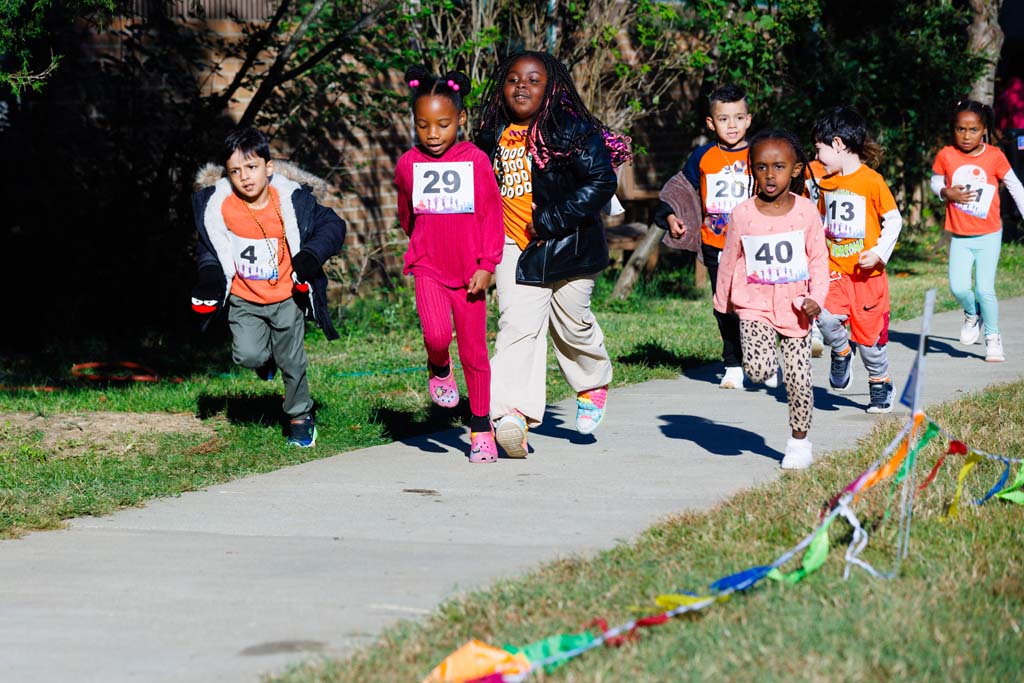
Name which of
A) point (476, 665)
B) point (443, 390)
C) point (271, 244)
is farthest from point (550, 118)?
point (476, 665)

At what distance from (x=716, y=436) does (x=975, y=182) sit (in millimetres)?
3692

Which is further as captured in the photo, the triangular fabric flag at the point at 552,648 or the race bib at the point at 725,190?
the race bib at the point at 725,190

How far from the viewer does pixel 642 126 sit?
17.4 metres

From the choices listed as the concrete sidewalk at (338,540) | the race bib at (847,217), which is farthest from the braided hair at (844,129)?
the concrete sidewalk at (338,540)

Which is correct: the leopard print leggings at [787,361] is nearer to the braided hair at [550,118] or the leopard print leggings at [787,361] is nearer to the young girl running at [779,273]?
the young girl running at [779,273]

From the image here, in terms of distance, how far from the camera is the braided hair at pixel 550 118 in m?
6.63

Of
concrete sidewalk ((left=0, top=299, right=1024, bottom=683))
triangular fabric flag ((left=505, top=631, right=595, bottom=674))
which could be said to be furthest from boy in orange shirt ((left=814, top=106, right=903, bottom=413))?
triangular fabric flag ((left=505, top=631, right=595, bottom=674))

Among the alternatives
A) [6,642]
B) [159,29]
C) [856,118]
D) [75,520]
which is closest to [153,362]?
[159,29]

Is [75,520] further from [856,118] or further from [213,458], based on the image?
[856,118]

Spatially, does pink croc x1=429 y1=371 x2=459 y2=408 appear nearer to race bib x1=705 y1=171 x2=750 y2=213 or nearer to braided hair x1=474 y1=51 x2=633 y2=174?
braided hair x1=474 y1=51 x2=633 y2=174

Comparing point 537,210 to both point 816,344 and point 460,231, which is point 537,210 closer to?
point 460,231

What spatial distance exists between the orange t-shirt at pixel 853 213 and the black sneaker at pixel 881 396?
2.09 feet

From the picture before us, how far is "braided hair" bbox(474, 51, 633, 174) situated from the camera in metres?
6.63

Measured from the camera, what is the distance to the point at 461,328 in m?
6.73
